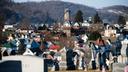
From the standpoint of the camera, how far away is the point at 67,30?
230 ft

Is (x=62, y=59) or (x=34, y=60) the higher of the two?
(x=34, y=60)

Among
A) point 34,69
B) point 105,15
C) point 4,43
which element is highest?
point 34,69

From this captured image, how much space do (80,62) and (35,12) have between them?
459ft

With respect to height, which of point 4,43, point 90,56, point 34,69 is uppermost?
point 34,69

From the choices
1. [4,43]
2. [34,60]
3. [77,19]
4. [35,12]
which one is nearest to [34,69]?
[34,60]

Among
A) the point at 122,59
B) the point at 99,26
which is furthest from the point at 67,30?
the point at 122,59

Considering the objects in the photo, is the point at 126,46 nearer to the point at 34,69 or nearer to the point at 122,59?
the point at 122,59

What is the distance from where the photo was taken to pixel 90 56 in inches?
893

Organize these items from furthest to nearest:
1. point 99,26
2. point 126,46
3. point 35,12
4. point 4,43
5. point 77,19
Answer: point 35,12 → point 77,19 → point 99,26 → point 4,43 → point 126,46

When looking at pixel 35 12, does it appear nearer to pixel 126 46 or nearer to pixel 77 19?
pixel 77 19

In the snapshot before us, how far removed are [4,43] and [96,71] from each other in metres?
21.2

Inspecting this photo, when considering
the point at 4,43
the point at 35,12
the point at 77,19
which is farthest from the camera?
the point at 35,12

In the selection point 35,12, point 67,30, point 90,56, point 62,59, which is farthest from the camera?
point 35,12

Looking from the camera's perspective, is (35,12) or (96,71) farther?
(35,12)
